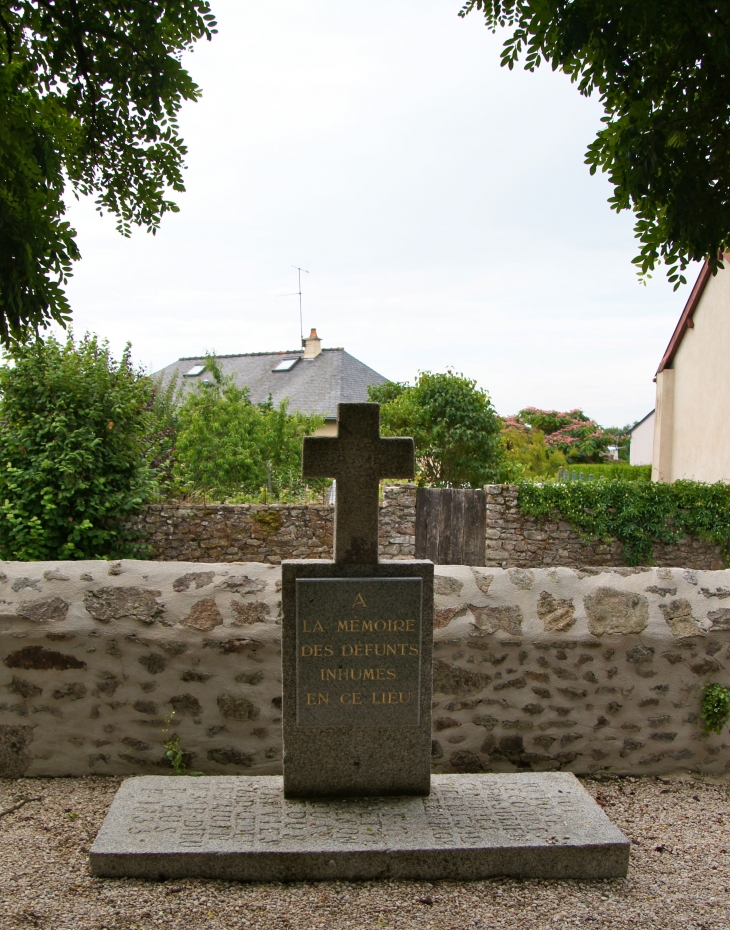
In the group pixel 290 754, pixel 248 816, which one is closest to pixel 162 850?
pixel 248 816

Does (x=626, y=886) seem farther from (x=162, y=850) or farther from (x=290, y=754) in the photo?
(x=162, y=850)

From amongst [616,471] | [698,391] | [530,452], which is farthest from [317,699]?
[530,452]

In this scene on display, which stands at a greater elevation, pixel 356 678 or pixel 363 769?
pixel 356 678

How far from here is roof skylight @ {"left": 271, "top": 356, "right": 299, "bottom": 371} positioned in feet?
89.6

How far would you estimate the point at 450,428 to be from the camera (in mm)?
14062

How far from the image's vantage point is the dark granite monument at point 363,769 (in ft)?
10.5

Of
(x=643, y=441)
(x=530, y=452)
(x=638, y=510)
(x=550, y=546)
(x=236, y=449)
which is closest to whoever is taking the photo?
(x=638, y=510)

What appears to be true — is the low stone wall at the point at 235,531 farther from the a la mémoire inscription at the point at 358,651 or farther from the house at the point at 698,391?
the a la mémoire inscription at the point at 358,651

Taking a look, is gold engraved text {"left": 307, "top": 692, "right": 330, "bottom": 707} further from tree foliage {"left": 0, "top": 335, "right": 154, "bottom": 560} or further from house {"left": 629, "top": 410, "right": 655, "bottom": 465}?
house {"left": 629, "top": 410, "right": 655, "bottom": 465}

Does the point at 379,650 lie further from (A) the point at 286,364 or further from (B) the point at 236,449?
(A) the point at 286,364

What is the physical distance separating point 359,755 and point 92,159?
329 centimetres

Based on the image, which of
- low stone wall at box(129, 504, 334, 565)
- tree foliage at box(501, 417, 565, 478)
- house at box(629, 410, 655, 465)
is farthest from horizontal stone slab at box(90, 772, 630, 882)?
house at box(629, 410, 655, 465)

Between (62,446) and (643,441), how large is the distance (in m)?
22.1

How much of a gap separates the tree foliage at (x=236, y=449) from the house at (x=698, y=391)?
811 cm
